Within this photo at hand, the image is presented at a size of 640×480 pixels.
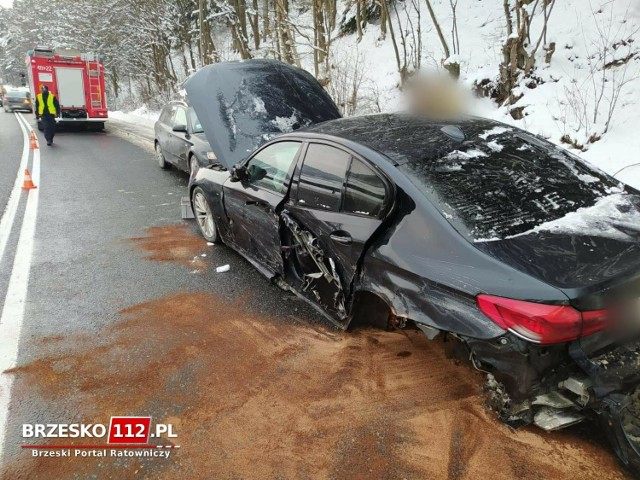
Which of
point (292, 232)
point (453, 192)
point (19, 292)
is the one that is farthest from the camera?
point (19, 292)

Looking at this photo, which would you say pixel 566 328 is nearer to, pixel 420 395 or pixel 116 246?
pixel 420 395

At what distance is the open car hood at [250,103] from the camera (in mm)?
5184

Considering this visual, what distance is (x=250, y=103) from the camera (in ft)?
18.5

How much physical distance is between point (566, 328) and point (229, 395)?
1.91 metres

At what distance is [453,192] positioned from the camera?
8.22 ft

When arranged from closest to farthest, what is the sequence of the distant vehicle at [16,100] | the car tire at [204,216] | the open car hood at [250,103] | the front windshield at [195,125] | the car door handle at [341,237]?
the car door handle at [341,237]
the car tire at [204,216]
the open car hood at [250,103]
the front windshield at [195,125]
the distant vehicle at [16,100]

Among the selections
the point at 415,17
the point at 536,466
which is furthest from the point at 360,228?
the point at 415,17

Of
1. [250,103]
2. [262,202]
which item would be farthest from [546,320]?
[250,103]

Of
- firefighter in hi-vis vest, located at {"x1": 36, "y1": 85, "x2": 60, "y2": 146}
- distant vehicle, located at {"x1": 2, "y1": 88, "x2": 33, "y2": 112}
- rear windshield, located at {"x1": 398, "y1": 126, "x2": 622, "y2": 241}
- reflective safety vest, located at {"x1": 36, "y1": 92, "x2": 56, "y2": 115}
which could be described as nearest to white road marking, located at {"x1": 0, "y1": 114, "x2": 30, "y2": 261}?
firefighter in hi-vis vest, located at {"x1": 36, "y1": 85, "x2": 60, "y2": 146}

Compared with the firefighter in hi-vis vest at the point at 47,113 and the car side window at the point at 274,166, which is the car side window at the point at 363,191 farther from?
the firefighter in hi-vis vest at the point at 47,113

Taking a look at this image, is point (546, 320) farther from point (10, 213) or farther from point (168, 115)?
point (168, 115)

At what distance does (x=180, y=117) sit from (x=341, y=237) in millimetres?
6777

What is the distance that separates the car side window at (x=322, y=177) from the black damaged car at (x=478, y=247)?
12mm

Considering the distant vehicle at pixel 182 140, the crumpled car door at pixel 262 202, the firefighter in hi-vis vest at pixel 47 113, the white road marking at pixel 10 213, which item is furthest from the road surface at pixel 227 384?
the firefighter in hi-vis vest at pixel 47 113
